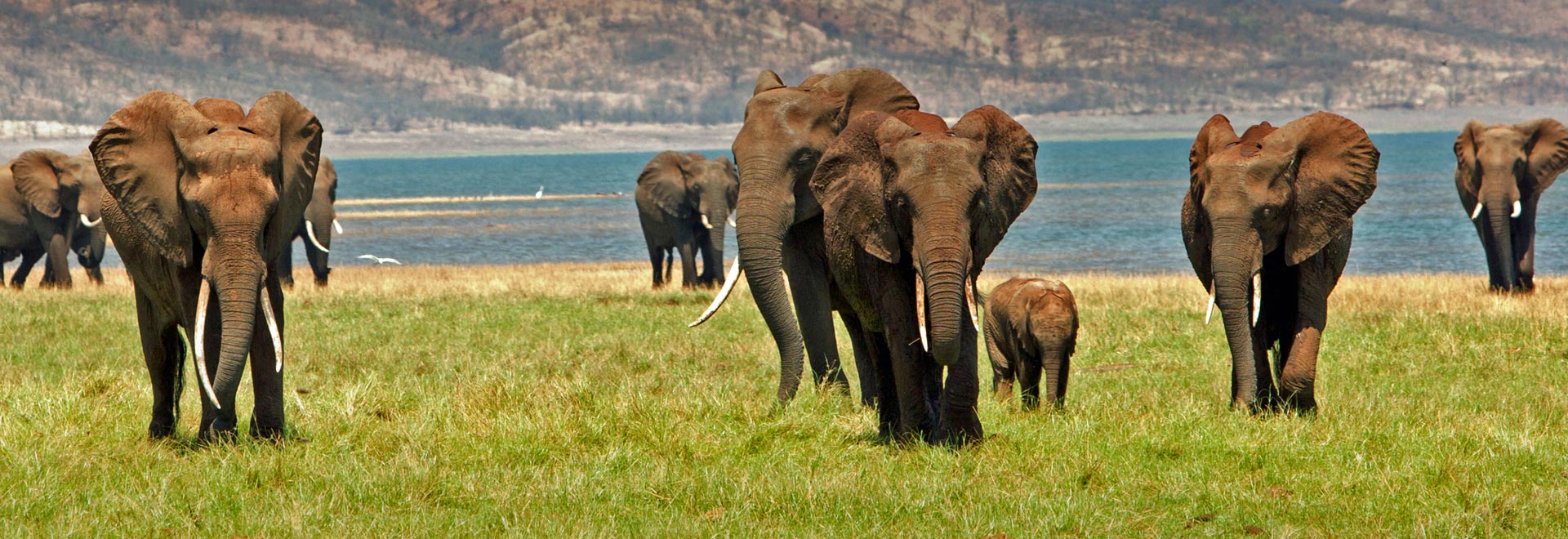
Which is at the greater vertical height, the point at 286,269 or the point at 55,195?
the point at 55,195

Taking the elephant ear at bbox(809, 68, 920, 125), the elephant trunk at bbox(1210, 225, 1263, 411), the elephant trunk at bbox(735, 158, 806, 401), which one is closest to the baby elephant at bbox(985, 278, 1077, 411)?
the elephant trunk at bbox(1210, 225, 1263, 411)

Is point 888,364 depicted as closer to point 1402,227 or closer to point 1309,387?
point 1309,387

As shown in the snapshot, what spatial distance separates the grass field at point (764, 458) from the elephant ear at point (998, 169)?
42.0 inches

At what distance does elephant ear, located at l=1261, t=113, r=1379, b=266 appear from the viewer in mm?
9773

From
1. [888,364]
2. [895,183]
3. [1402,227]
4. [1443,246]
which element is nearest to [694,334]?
[888,364]

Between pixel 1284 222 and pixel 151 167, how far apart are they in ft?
20.7

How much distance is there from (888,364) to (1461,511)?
2994 mm

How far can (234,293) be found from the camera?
23.9 ft

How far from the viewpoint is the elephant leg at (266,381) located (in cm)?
799

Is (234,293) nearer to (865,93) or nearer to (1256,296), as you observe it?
(865,93)

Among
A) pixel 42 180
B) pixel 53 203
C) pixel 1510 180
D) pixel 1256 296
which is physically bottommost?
pixel 53 203

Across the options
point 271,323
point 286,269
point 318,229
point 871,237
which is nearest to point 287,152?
point 271,323

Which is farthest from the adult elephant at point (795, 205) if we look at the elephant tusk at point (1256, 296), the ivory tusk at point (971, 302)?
the elephant tusk at point (1256, 296)

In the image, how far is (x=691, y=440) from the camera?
834 cm
